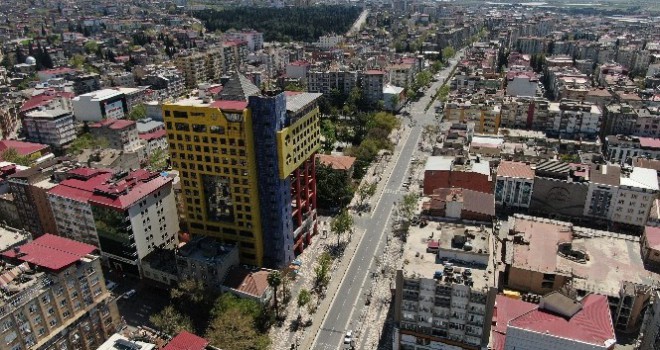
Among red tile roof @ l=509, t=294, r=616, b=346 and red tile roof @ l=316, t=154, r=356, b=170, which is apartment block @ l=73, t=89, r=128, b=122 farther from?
red tile roof @ l=509, t=294, r=616, b=346

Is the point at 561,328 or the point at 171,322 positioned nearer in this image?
the point at 561,328

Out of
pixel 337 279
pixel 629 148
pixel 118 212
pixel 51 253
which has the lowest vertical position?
pixel 337 279

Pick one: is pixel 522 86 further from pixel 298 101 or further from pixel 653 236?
pixel 298 101

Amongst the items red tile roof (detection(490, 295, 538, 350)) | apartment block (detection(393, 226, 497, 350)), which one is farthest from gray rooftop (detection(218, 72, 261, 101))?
red tile roof (detection(490, 295, 538, 350))

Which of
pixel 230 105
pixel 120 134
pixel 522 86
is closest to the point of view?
pixel 230 105

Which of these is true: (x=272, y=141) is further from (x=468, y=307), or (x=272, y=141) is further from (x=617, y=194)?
(x=617, y=194)

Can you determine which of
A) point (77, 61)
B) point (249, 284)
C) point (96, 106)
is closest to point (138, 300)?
point (249, 284)
